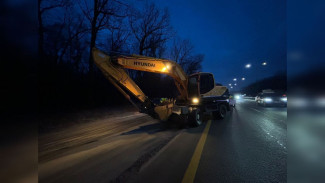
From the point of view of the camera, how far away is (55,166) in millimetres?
3145

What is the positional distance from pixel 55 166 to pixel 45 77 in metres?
9.25

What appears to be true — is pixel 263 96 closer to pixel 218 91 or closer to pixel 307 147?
pixel 218 91

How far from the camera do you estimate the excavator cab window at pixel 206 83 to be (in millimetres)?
8531

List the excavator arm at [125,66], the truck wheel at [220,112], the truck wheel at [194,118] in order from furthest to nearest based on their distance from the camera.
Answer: the truck wheel at [220,112], the truck wheel at [194,118], the excavator arm at [125,66]

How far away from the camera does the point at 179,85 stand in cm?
863

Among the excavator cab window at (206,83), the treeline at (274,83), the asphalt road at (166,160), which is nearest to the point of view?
the treeline at (274,83)

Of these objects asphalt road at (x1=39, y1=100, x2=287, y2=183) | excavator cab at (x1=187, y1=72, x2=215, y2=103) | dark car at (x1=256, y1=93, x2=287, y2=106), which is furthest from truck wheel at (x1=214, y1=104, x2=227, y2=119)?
dark car at (x1=256, y1=93, x2=287, y2=106)

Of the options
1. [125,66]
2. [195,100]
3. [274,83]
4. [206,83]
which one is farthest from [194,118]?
[274,83]

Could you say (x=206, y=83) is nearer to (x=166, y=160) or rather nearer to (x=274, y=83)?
(x=166, y=160)

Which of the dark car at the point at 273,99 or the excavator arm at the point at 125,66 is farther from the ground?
the excavator arm at the point at 125,66

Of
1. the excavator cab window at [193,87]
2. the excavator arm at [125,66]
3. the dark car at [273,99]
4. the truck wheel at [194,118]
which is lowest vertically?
the truck wheel at [194,118]

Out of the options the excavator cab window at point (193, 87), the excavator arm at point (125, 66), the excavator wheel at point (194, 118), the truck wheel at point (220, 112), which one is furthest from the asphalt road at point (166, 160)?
the truck wheel at point (220, 112)

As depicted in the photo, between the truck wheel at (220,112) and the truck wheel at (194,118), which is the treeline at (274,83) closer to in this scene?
the truck wheel at (220,112)

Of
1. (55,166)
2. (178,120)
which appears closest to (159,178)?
(55,166)
